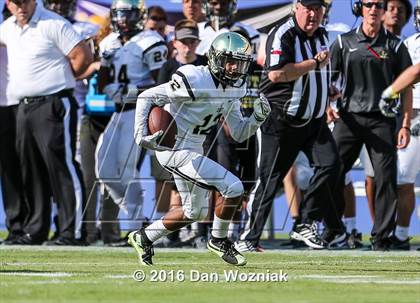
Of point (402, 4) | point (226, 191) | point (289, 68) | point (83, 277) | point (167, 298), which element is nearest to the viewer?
point (167, 298)

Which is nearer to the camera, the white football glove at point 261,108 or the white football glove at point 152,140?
the white football glove at point 152,140

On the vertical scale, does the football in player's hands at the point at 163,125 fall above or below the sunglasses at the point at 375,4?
below

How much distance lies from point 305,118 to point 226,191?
7.20 ft

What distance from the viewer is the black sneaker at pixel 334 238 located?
427 inches

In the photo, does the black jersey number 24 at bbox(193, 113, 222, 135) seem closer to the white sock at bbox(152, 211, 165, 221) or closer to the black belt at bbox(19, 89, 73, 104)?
the black belt at bbox(19, 89, 73, 104)

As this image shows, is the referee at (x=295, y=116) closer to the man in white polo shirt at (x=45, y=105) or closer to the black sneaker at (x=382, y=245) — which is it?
the black sneaker at (x=382, y=245)

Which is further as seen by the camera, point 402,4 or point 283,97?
point 402,4

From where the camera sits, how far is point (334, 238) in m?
10.9

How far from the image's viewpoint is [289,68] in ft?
33.9

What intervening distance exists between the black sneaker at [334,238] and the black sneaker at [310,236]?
85 mm

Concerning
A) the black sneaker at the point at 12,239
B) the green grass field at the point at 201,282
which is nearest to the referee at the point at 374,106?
the green grass field at the point at 201,282

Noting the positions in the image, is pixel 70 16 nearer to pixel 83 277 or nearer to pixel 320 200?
pixel 320 200

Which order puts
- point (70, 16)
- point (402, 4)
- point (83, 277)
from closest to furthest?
point (83, 277) < point (402, 4) < point (70, 16)

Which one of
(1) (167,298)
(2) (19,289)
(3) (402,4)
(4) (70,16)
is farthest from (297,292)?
(4) (70,16)
